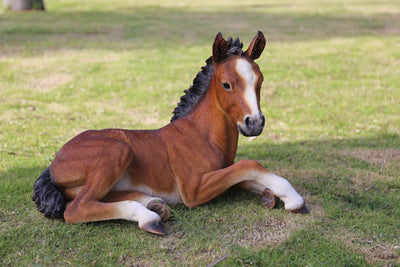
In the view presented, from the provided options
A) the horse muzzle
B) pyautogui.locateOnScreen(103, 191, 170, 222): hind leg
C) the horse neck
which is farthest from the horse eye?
pyautogui.locateOnScreen(103, 191, 170, 222): hind leg

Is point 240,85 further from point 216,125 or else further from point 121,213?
point 121,213

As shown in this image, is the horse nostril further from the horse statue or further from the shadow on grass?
the shadow on grass

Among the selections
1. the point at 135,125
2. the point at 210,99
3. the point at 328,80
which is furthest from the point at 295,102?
the point at 210,99

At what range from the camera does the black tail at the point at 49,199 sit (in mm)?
4406

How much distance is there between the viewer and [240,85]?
4.30 m

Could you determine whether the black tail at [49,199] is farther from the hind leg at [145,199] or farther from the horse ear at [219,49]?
the horse ear at [219,49]

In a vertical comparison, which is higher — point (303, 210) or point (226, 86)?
point (226, 86)

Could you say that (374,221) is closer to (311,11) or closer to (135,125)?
(135,125)

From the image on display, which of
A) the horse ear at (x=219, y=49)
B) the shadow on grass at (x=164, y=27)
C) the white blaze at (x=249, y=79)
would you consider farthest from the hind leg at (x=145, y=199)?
the shadow on grass at (x=164, y=27)

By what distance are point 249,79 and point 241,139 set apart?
144 inches

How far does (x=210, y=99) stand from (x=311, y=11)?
1977 cm

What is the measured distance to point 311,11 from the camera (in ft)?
75.0

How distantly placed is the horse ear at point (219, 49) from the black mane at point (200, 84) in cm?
7

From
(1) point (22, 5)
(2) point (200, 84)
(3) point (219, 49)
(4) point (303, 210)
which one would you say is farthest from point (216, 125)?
(1) point (22, 5)
